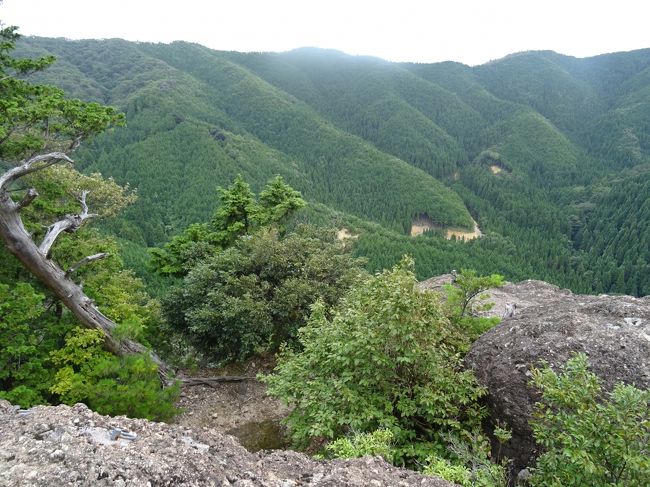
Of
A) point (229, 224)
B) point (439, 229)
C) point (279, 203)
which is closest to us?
point (229, 224)

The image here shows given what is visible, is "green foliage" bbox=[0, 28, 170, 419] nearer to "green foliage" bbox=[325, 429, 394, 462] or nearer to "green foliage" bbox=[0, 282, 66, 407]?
"green foliage" bbox=[0, 282, 66, 407]

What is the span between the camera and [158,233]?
3241 inches

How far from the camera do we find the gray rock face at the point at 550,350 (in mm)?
7281

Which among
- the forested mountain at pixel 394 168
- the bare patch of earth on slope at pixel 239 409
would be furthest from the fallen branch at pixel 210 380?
the forested mountain at pixel 394 168

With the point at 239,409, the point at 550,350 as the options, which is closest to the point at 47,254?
the point at 239,409

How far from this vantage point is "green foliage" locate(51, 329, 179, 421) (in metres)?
9.79

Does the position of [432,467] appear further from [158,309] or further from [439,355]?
[158,309]

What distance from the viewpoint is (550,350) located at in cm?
785

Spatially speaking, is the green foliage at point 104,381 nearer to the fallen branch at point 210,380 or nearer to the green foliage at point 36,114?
the fallen branch at point 210,380

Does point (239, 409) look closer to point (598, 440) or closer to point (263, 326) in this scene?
point (263, 326)

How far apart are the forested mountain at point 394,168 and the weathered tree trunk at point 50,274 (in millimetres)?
43132

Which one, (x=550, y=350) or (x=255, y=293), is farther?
(x=255, y=293)

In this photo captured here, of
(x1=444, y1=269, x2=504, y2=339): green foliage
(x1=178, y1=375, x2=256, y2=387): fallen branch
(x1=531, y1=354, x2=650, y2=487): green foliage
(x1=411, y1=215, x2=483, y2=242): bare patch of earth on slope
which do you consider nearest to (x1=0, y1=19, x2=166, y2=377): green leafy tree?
(x1=178, y1=375, x2=256, y2=387): fallen branch

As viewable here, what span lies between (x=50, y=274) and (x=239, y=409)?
723 centimetres
